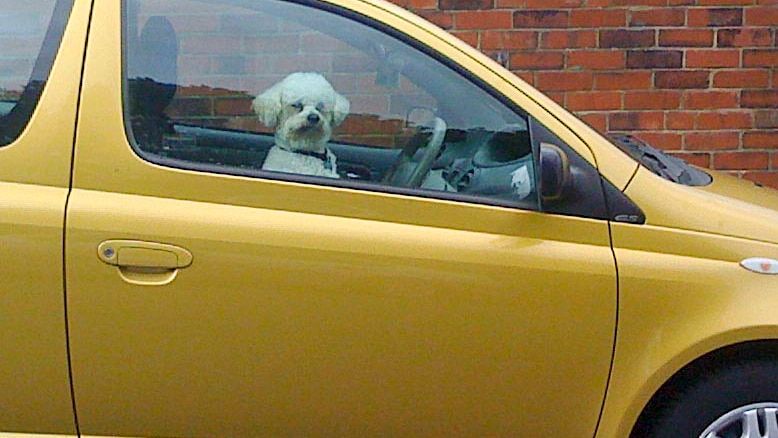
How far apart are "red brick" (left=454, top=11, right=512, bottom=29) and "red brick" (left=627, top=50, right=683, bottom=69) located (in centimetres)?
73

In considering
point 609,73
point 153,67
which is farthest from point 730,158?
point 153,67

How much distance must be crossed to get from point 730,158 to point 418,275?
3.41m

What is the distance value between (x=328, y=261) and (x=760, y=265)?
119cm

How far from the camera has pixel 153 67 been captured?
2.51 metres

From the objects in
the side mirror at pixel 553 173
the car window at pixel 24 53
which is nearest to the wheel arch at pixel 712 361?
the side mirror at pixel 553 173

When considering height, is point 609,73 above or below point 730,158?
above

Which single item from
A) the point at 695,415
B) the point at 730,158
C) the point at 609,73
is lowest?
the point at 695,415

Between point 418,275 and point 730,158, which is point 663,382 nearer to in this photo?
point 418,275

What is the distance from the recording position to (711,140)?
520 centimetres

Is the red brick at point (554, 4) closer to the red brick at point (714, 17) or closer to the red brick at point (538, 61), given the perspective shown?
the red brick at point (538, 61)

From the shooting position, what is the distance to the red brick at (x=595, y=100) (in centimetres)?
513

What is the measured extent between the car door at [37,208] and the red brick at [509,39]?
3021mm

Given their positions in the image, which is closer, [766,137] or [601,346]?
[601,346]

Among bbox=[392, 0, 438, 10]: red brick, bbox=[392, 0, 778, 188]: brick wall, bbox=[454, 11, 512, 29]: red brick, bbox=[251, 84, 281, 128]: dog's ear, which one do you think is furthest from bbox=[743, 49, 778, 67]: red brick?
bbox=[251, 84, 281, 128]: dog's ear
